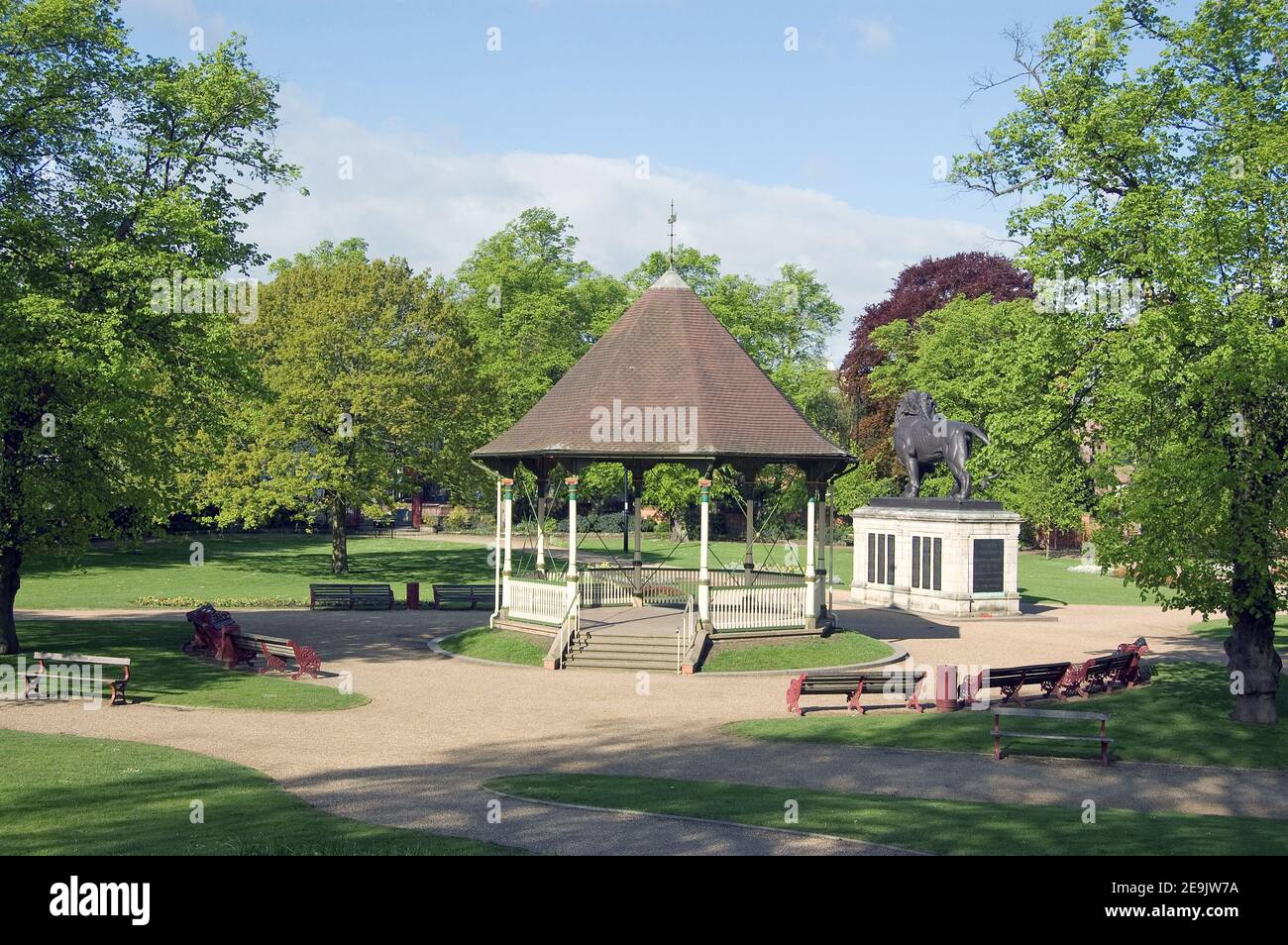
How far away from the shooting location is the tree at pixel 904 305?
75.6 metres

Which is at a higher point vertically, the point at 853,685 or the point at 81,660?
the point at 81,660

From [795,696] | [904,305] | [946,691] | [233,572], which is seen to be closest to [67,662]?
[795,696]

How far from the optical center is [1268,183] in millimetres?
20719

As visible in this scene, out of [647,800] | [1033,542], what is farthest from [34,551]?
[1033,542]

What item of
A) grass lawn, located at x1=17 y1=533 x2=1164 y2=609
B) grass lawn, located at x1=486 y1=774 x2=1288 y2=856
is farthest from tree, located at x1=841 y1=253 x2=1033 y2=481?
grass lawn, located at x1=486 y1=774 x2=1288 y2=856

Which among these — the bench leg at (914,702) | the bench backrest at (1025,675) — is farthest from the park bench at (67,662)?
the bench backrest at (1025,675)

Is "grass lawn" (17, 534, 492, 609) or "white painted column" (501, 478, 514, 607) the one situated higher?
"white painted column" (501, 478, 514, 607)

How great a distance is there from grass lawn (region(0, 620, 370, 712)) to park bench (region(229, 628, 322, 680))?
1.55 feet

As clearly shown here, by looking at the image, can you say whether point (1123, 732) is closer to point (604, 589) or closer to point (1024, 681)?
point (1024, 681)

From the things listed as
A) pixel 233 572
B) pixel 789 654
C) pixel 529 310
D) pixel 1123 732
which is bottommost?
pixel 1123 732

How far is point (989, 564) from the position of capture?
42500 millimetres

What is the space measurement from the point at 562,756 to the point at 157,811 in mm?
6708

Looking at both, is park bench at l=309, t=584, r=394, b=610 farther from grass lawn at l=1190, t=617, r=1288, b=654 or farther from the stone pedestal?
grass lawn at l=1190, t=617, r=1288, b=654

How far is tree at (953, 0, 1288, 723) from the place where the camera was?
67.6 ft
